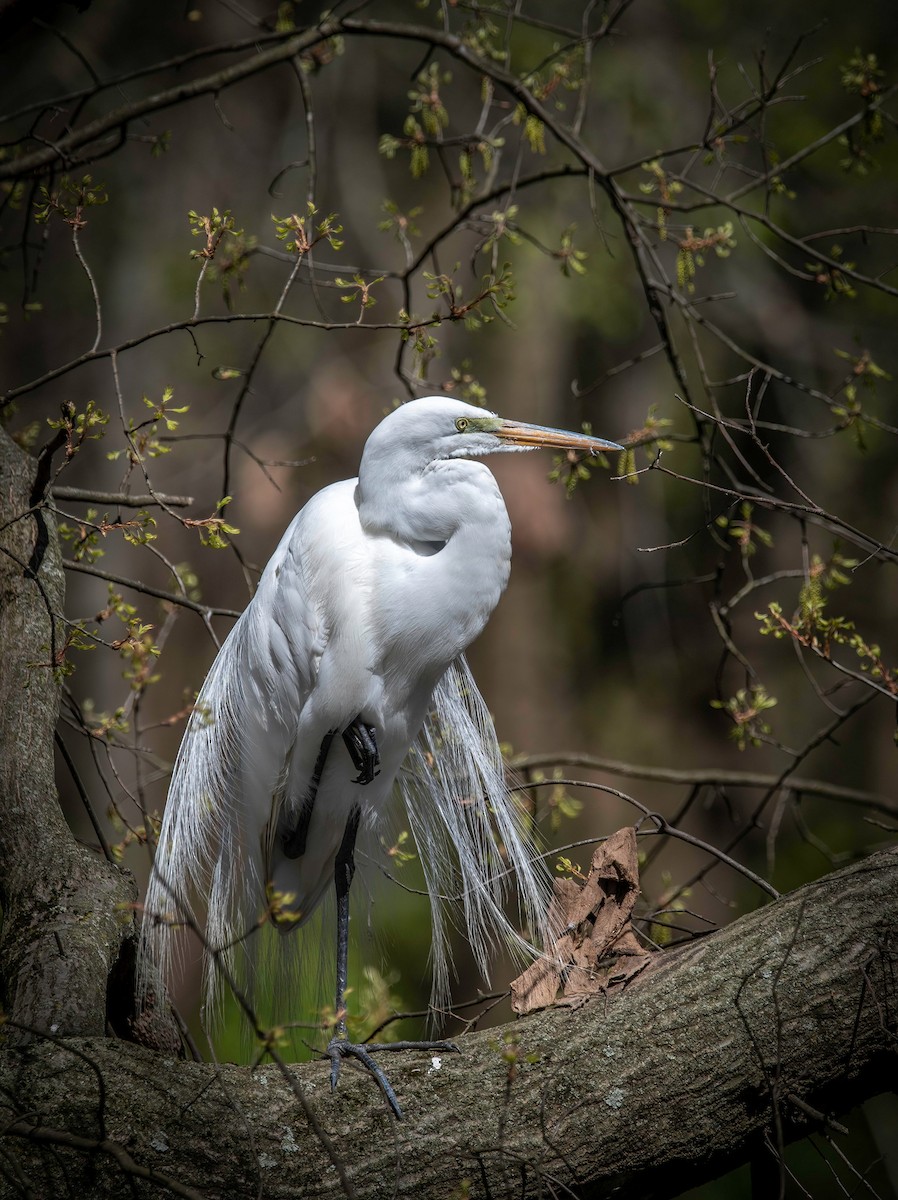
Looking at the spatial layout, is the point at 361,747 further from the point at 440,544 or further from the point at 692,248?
the point at 692,248

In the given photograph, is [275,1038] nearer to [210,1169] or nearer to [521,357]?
[210,1169]

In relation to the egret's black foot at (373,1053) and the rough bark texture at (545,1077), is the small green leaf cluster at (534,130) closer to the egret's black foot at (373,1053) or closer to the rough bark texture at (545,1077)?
the rough bark texture at (545,1077)

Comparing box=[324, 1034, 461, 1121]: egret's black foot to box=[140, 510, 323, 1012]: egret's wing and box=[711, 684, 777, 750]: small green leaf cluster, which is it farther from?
box=[711, 684, 777, 750]: small green leaf cluster

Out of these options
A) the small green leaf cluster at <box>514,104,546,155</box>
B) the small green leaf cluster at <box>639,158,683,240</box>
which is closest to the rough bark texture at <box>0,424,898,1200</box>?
the small green leaf cluster at <box>639,158,683,240</box>

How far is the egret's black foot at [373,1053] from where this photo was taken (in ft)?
4.74

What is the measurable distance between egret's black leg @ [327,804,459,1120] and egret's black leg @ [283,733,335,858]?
8cm

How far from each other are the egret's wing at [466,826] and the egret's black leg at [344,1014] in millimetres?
198

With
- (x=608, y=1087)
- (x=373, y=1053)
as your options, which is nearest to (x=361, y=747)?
(x=373, y=1053)

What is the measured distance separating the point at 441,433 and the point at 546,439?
188mm

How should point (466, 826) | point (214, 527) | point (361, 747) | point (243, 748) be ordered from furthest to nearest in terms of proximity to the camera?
point (466, 826) → point (243, 748) → point (361, 747) → point (214, 527)

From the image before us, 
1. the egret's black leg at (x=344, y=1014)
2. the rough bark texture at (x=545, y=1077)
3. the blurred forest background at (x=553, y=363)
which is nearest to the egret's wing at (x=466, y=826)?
the egret's black leg at (x=344, y=1014)

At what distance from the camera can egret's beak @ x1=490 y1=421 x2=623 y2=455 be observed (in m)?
1.85

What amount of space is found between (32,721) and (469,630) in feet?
2.37

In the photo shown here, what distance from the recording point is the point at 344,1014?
137 cm
